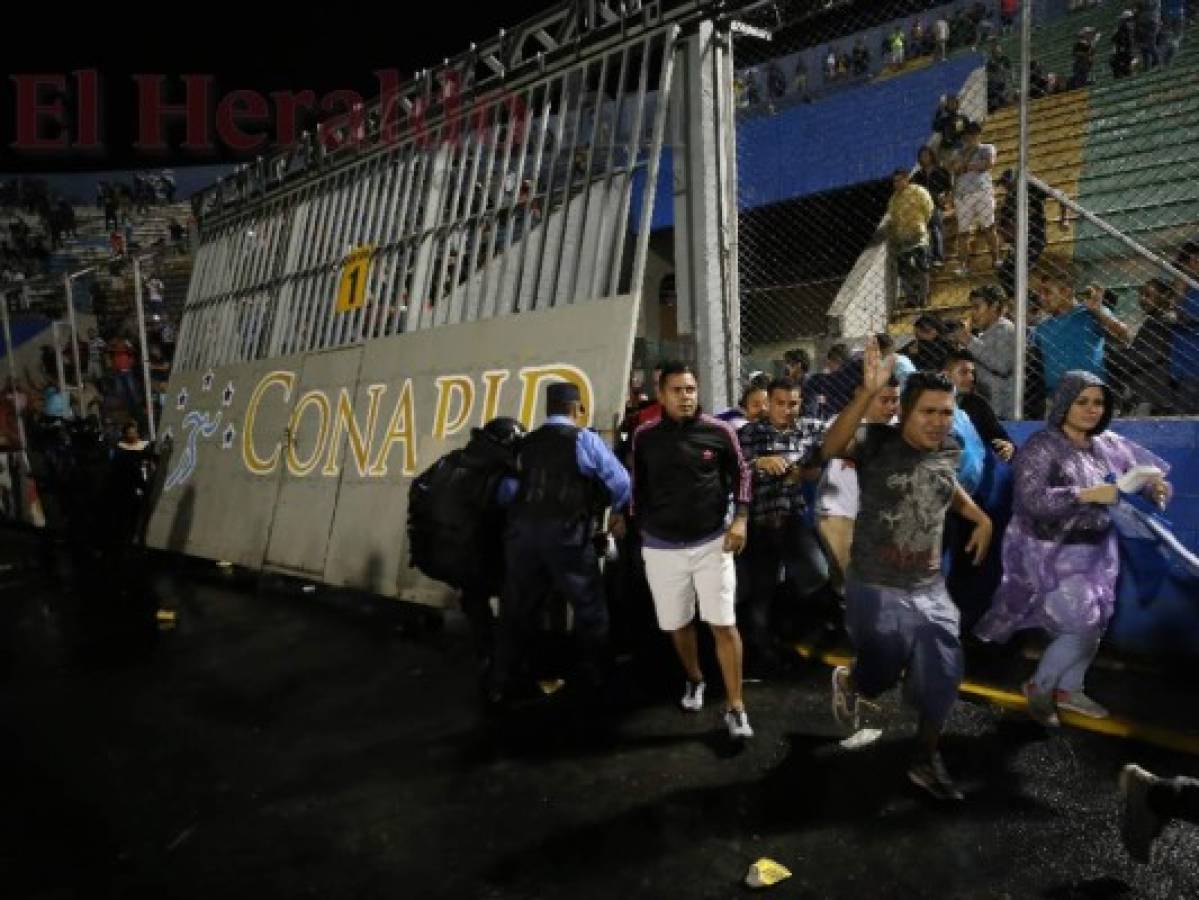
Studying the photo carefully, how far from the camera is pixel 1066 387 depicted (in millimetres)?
3990

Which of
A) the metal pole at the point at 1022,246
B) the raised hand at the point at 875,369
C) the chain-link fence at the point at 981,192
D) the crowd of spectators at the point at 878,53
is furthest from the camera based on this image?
the crowd of spectators at the point at 878,53

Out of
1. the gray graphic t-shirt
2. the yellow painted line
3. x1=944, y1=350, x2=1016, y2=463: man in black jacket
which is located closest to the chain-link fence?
x1=944, y1=350, x2=1016, y2=463: man in black jacket

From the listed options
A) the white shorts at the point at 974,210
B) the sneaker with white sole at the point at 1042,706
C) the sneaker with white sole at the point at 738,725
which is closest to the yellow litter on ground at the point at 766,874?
the sneaker with white sole at the point at 738,725

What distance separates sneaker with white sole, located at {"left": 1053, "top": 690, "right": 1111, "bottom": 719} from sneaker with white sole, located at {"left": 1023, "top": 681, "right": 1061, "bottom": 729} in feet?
0.20

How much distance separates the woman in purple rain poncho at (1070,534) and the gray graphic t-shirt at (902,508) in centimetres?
84

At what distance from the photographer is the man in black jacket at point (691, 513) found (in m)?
Result: 4.22

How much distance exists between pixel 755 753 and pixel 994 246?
22.8ft

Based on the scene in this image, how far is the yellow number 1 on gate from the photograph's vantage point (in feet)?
28.0

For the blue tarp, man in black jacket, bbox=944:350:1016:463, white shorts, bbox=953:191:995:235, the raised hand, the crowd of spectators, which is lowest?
man in black jacket, bbox=944:350:1016:463

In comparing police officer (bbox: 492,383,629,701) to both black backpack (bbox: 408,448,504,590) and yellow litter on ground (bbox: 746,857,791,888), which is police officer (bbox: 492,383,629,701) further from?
yellow litter on ground (bbox: 746,857,791,888)

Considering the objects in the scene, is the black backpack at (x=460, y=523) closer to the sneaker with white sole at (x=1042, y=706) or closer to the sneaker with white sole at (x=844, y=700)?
the sneaker with white sole at (x=844, y=700)

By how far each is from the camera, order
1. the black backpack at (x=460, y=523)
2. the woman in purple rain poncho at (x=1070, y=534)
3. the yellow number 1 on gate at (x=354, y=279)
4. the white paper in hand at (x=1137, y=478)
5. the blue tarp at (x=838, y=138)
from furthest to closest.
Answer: the blue tarp at (x=838, y=138) → the yellow number 1 on gate at (x=354, y=279) → the black backpack at (x=460, y=523) → the woman in purple rain poncho at (x=1070, y=534) → the white paper in hand at (x=1137, y=478)

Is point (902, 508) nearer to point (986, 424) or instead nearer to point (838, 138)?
point (986, 424)

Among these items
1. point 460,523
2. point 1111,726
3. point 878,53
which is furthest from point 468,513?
point 878,53
